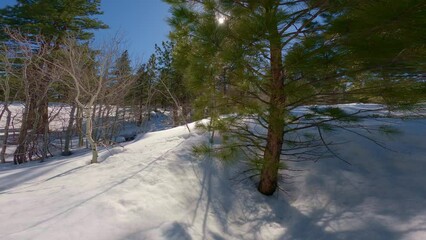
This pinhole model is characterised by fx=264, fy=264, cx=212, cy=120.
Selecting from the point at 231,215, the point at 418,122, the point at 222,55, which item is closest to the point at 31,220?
the point at 231,215

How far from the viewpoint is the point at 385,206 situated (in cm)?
331

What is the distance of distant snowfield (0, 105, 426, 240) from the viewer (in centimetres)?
279

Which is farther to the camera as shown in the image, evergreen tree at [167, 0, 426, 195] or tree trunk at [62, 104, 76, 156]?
tree trunk at [62, 104, 76, 156]

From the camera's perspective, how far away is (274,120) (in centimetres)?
315

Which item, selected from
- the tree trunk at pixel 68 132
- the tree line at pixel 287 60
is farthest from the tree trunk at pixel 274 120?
the tree trunk at pixel 68 132

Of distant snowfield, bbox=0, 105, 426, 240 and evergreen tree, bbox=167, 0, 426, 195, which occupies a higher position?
evergreen tree, bbox=167, 0, 426, 195

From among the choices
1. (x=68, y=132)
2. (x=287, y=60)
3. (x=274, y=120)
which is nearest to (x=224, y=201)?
(x=274, y=120)

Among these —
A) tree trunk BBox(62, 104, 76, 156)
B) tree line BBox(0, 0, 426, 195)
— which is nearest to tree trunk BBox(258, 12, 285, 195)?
tree line BBox(0, 0, 426, 195)

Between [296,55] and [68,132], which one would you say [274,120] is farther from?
[68,132]

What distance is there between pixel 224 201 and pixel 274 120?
1518 mm

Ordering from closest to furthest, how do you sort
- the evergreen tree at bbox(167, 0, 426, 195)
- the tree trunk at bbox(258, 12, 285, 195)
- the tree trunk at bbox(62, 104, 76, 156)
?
the evergreen tree at bbox(167, 0, 426, 195) < the tree trunk at bbox(258, 12, 285, 195) < the tree trunk at bbox(62, 104, 76, 156)

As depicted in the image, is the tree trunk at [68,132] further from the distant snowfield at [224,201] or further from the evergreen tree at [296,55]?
the evergreen tree at [296,55]

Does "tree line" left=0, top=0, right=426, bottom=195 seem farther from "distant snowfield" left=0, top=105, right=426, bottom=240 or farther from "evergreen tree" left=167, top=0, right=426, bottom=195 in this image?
"distant snowfield" left=0, top=105, right=426, bottom=240

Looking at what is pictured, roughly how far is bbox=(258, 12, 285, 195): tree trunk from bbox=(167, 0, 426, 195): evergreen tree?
0.01 m
